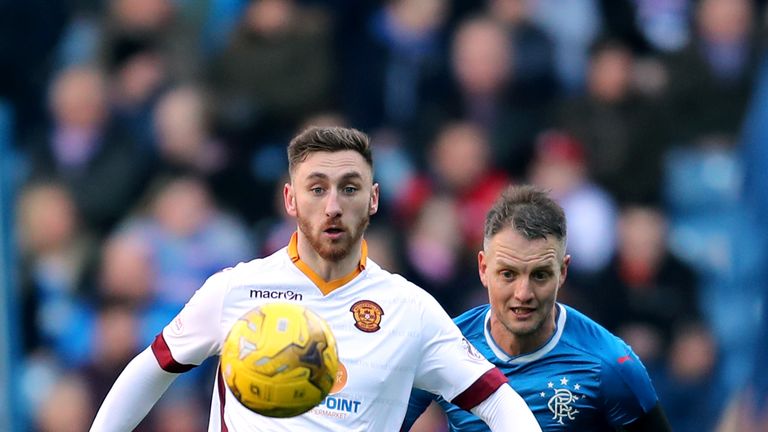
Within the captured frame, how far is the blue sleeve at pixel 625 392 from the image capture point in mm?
6426

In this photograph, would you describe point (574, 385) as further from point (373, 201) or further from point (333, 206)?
point (333, 206)

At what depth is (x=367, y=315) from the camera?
611 cm

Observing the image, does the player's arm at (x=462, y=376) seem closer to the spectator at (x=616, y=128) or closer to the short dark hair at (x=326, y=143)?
the short dark hair at (x=326, y=143)

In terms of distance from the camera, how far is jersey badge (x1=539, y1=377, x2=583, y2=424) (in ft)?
21.2

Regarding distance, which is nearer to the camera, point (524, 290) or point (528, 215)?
point (524, 290)

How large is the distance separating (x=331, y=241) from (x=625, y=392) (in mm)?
1534

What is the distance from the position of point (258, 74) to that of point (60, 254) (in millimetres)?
2039

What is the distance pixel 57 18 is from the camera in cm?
1128

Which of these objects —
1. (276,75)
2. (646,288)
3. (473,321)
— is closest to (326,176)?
(473,321)

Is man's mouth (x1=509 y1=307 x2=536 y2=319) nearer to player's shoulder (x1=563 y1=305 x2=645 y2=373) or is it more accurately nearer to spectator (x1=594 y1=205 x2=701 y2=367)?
player's shoulder (x1=563 y1=305 x2=645 y2=373)

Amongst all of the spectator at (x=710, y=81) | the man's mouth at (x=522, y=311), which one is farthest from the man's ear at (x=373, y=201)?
the spectator at (x=710, y=81)

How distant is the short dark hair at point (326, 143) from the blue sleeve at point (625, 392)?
1.46m

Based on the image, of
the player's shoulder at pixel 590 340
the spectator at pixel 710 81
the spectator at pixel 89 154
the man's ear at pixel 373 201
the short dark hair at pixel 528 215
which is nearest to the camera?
the man's ear at pixel 373 201

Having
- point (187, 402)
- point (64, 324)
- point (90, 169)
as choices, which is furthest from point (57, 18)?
point (187, 402)
